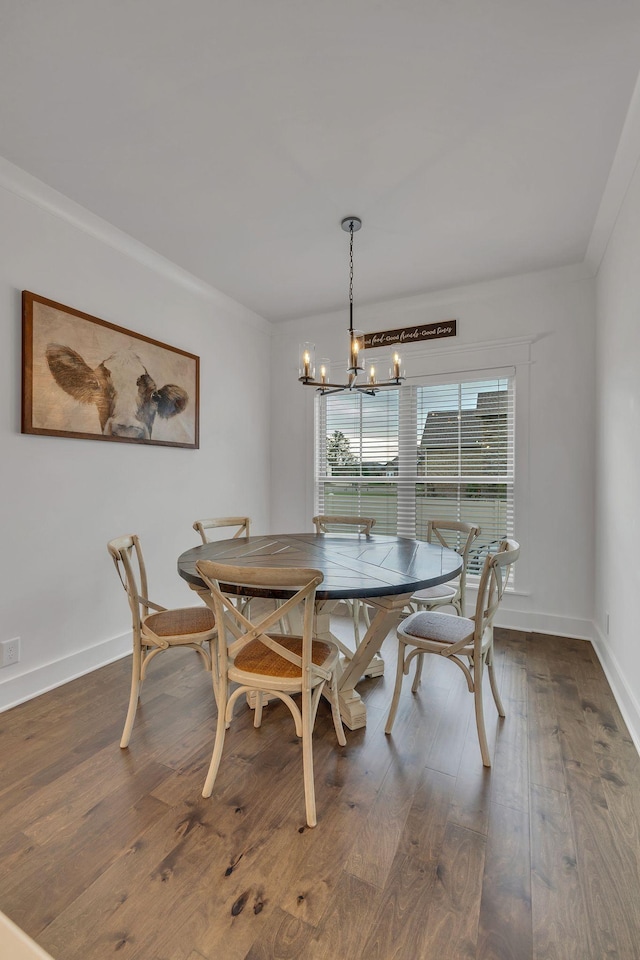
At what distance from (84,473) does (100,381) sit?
1.95 ft

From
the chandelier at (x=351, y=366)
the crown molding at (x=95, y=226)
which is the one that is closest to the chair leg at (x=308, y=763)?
the chandelier at (x=351, y=366)

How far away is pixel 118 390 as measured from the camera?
2.99 m

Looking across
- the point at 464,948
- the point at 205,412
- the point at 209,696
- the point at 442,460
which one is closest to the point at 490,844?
the point at 464,948

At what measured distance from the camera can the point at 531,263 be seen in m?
3.36

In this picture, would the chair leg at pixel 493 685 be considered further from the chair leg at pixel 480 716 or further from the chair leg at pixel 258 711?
the chair leg at pixel 258 711

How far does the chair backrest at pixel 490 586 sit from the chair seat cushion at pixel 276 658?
2.12ft

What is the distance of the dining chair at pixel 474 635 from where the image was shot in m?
1.91

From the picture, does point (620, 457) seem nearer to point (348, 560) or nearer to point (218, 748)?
point (348, 560)

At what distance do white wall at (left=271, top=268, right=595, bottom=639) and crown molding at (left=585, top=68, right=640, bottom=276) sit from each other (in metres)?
0.40

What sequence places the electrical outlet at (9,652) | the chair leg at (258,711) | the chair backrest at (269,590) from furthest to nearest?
the electrical outlet at (9,652) → the chair leg at (258,711) → the chair backrest at (269,590)

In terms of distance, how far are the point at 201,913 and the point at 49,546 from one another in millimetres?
2002

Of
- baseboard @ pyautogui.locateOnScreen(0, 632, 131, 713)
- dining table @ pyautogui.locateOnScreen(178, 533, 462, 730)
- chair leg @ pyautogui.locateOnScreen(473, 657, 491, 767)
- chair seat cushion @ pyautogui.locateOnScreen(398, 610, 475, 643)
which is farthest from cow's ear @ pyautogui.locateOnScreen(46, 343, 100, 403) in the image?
chair leg @ pyautogui.locateOnScreen(473, 657, 491, 767)

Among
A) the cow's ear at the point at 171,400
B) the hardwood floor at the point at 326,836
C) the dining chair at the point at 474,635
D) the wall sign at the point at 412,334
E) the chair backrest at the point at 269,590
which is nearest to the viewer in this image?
the hardwood floor at the point at 326,836

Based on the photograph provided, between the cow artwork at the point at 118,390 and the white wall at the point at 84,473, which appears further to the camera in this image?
the cow artwork at the point at 118,390
